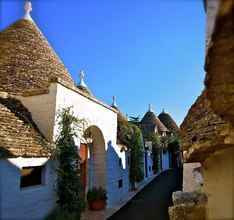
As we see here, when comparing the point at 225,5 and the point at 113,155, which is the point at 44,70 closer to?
the point at 113,155

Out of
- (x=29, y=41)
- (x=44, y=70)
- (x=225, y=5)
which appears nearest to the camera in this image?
(x=225, y=5)

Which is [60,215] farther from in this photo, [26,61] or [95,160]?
[26,61]

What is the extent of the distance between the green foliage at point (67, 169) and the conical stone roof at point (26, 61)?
1907mm

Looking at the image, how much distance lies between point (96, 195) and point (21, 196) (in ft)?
18.0

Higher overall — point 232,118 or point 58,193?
point 232,118

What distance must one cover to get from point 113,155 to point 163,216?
14.7 feet

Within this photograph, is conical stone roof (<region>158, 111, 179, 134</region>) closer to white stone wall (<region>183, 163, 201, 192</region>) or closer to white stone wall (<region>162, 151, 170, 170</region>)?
white stone wall (<region>162, 151, 170, 170</region>)

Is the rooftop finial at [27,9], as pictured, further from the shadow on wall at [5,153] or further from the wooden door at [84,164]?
the shadow on wall at [5,153]

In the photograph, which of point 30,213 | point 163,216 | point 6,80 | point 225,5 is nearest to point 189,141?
point 225,5

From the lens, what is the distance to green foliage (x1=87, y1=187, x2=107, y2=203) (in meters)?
11.7

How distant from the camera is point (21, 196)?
679 centimetres

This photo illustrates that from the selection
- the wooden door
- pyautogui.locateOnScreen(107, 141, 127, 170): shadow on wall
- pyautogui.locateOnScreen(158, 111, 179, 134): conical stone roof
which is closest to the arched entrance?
the wooden door

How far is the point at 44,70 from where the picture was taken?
11.0 metres

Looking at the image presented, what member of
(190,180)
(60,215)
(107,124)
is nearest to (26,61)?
(107,124)
